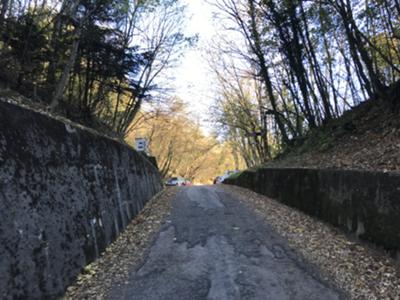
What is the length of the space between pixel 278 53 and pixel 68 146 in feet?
35.4

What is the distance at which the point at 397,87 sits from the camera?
6980mm

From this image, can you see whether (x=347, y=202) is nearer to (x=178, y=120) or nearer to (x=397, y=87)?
(x=397, y=87)

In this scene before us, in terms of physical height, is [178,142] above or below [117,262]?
above

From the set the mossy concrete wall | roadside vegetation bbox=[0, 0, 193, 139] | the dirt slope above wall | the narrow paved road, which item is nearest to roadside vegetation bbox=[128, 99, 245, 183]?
roadside vegetation bbox=[0, 0, 193, 139]

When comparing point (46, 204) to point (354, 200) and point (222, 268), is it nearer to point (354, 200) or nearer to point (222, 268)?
point (222, 268)

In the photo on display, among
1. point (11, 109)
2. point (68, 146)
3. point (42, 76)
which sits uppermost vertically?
point (42, 76)

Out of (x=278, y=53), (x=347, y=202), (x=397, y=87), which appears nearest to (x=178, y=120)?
(x=278, y=53)

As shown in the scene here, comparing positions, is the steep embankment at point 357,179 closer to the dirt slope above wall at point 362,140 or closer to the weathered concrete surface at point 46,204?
A: the dirt slope above wall at point 362,140

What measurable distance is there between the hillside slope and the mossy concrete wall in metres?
0.34

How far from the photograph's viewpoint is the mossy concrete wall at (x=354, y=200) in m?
3.79

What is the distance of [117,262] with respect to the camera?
14.0ft

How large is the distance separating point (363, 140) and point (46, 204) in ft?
22.5

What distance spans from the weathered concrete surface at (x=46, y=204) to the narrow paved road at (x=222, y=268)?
30.4 inches

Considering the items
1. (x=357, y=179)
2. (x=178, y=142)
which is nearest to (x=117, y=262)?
(x=357, y=179)
